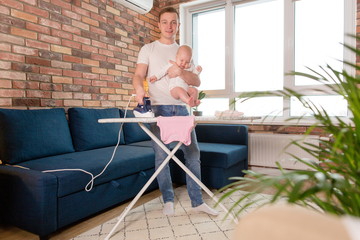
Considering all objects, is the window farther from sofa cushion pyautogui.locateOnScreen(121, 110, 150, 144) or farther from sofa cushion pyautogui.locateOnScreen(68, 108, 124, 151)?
sofa cushion pyautogui.locateOnScreen(68, 108, 124, 151)

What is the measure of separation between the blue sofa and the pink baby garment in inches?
27.1

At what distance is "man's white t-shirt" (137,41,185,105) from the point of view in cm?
193

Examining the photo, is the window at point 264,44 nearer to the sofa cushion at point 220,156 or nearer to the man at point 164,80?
the sofa cushion at point 220,156

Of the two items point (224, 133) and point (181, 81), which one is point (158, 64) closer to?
point (181, 81)

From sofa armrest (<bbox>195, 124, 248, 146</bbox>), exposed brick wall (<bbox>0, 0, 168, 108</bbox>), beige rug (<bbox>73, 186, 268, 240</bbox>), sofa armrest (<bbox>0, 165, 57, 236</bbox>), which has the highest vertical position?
exposed brick wall (<bbox>0, 0, 168, 108</bbox>)

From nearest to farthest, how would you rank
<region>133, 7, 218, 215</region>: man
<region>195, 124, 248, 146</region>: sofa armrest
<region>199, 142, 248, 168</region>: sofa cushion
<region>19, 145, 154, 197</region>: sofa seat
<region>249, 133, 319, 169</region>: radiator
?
<region>19, 145, 154, 197</region>: sofa seat, <region>133, 7, 218, 215</region>: man, <region>199, 142, 248, 168</region>: sofa cushion, <region>195, 124, 248, 146</region>: sofa armrest, <region>249, 133, 319, 169</region>: radiator

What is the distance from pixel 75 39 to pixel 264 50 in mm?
2312

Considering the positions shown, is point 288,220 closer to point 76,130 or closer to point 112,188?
point 112,188

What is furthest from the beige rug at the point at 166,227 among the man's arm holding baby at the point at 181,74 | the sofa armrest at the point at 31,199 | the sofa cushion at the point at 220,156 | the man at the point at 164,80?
the man's arm holding baby at the point at 181,74

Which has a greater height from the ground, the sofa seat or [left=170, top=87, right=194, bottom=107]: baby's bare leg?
[left=170, top=87, right=194, bottom=107]: baby's bare leg

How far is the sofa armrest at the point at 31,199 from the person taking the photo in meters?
1.62

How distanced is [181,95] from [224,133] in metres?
1.50

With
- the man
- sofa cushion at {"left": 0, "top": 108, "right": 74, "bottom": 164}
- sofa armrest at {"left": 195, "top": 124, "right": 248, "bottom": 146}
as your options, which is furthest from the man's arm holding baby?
sofa armrest at {"left": 195, "top": 124, "right": 248, "bottom": 146}

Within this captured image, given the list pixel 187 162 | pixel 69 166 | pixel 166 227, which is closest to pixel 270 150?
pixel 187 162
